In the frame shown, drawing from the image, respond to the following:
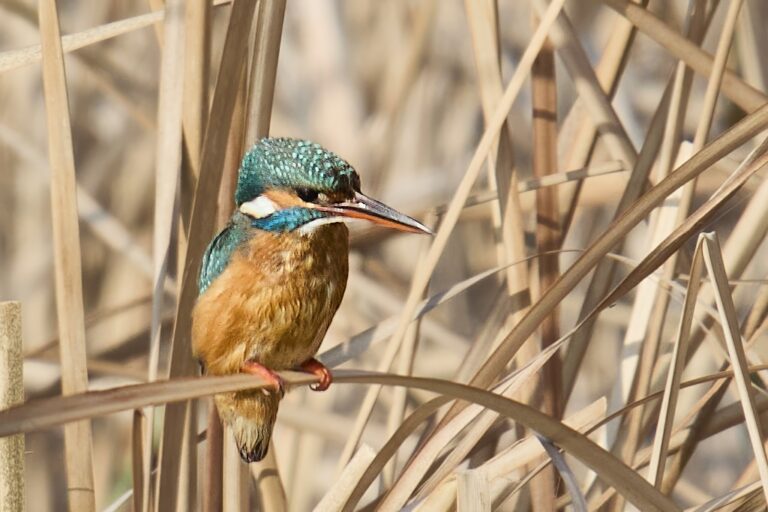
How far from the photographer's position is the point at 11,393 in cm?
134

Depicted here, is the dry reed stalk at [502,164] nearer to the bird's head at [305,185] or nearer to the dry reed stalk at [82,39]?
the bird's head at [305,185]

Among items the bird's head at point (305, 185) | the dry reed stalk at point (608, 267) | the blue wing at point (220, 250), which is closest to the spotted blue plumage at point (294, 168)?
the bird's head at point (305, 185)

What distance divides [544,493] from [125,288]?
5.84 ft

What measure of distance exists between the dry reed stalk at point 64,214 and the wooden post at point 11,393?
12cm

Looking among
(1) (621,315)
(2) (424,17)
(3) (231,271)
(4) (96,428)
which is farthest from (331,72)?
(3) (231,271)

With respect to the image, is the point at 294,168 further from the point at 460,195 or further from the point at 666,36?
the point at 666,36

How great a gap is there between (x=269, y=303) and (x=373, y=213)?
221 mm

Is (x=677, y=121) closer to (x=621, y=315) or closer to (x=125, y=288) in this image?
(x=621, y=315)

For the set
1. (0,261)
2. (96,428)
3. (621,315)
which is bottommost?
(621,315)

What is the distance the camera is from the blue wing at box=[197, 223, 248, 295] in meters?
1.68

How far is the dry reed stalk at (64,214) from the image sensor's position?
148 cm

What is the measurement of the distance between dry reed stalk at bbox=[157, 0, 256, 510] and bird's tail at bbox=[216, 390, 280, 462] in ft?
0.49

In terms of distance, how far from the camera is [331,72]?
3.03 metres

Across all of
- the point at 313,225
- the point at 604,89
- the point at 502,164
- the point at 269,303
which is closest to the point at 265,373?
the point at 269,303
